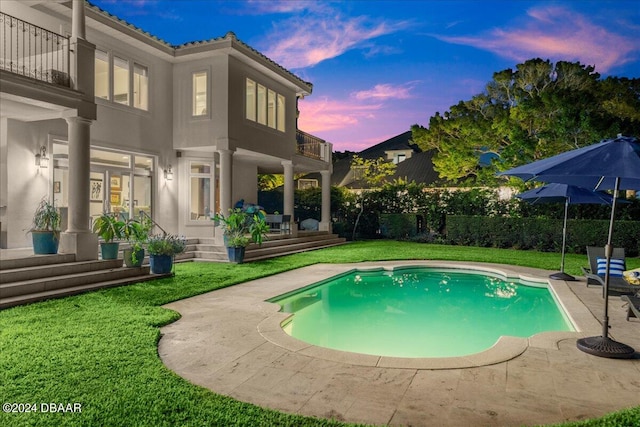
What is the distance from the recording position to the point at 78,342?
505 cm

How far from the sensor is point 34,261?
815cm

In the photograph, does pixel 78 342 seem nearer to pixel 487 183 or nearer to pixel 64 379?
pixel 64 379

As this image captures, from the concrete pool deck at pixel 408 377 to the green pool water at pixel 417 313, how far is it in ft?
3.26

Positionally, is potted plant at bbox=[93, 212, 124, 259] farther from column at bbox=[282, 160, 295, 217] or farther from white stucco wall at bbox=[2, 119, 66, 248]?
column at bbox=[282, 160, 295, 217]

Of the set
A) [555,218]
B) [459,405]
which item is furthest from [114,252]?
[555,218]

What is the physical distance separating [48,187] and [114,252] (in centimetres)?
322

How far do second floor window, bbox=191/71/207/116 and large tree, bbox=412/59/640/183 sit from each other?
1086cm

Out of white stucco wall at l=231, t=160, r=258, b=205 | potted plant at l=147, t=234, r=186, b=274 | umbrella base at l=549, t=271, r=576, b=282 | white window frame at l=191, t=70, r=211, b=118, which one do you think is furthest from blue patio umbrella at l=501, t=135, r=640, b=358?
white stucco wall at l=231, t=160, r=258, b=205

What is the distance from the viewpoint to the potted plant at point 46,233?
28.1 ft

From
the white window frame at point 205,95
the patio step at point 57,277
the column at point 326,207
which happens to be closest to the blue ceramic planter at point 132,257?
the patio step at point 57,277

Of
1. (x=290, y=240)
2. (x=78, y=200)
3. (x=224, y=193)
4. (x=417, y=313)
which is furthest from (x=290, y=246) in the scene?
(x=417, y=313)

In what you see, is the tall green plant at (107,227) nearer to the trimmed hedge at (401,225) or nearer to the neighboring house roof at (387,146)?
the trimmed hedge at (401,225)

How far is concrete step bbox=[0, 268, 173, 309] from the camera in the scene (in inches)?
272

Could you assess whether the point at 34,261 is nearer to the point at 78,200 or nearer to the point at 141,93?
the point at 78,200
